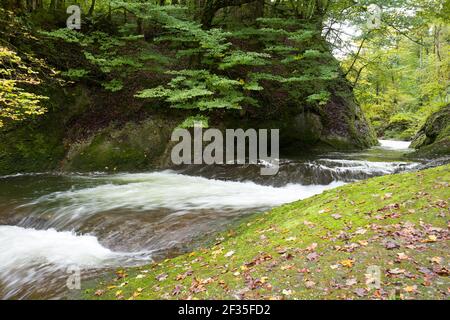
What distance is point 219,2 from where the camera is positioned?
13883 mm

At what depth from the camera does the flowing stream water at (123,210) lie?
17.3ft

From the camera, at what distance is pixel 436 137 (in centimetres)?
1304

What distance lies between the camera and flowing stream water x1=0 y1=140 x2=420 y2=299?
5285mm

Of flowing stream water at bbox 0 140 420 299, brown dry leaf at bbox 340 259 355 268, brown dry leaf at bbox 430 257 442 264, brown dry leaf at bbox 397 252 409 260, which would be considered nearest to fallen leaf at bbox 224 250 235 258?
flowing stream water at bbox 0 140 420 299

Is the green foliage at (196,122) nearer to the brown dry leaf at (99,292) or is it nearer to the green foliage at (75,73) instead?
the green foliage at (75,73)

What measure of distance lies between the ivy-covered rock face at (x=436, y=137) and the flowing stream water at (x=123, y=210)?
188 cm

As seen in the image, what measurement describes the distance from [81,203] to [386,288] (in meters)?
6.50

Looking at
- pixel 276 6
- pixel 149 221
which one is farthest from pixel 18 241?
pixel 276 6

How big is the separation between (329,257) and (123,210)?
181 inches

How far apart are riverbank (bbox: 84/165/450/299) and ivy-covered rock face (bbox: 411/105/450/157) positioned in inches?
261

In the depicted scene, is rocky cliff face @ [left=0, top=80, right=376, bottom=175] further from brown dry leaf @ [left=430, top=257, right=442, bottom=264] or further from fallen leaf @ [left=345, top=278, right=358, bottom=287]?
brown dry leaf @ [left=430, top=257, right=442, bottom=264]

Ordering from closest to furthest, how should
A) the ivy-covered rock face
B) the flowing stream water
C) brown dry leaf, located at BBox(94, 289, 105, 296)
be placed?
brown dry leaf, located at BBox(94, 289, 105, 296), the flowing stream water, the ivy-covered rock face

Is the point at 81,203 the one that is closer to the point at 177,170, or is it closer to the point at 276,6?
the point at 177,170

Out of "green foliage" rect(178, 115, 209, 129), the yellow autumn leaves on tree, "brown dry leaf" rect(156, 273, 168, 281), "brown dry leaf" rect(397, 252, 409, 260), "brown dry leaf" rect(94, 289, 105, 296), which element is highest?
the yellow autumn leaves on tree
